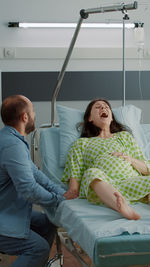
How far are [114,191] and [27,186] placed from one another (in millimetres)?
402

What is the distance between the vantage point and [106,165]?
260cm

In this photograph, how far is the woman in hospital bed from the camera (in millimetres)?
2232

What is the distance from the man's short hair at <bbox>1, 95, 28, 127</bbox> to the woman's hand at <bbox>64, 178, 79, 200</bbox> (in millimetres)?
537

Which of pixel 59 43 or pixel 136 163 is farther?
pixel 59 43

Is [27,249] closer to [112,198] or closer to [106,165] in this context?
[112,198]

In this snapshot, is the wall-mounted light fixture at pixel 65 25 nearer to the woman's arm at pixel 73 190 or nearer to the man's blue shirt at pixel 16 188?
the woman's arm at pixel 73 190

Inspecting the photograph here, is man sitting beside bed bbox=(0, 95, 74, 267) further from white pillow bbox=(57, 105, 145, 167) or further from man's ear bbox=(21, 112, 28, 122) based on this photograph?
white pillow bbox=(57, 105, 145, 167)

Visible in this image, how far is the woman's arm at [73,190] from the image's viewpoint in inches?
97.7

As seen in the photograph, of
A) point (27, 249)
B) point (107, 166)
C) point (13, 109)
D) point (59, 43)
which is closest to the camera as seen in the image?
point (27, 249)

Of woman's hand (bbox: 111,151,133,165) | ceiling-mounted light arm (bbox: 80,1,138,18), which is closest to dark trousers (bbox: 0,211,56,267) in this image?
woman's hand (bbox: 111,151,133,165)

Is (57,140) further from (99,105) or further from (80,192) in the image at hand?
(80,192)

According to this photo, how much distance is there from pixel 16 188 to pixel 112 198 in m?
0.43

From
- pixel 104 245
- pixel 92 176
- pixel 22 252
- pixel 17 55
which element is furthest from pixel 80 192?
pixel 17 55

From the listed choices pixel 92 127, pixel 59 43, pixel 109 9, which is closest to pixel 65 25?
pixel 59 43
